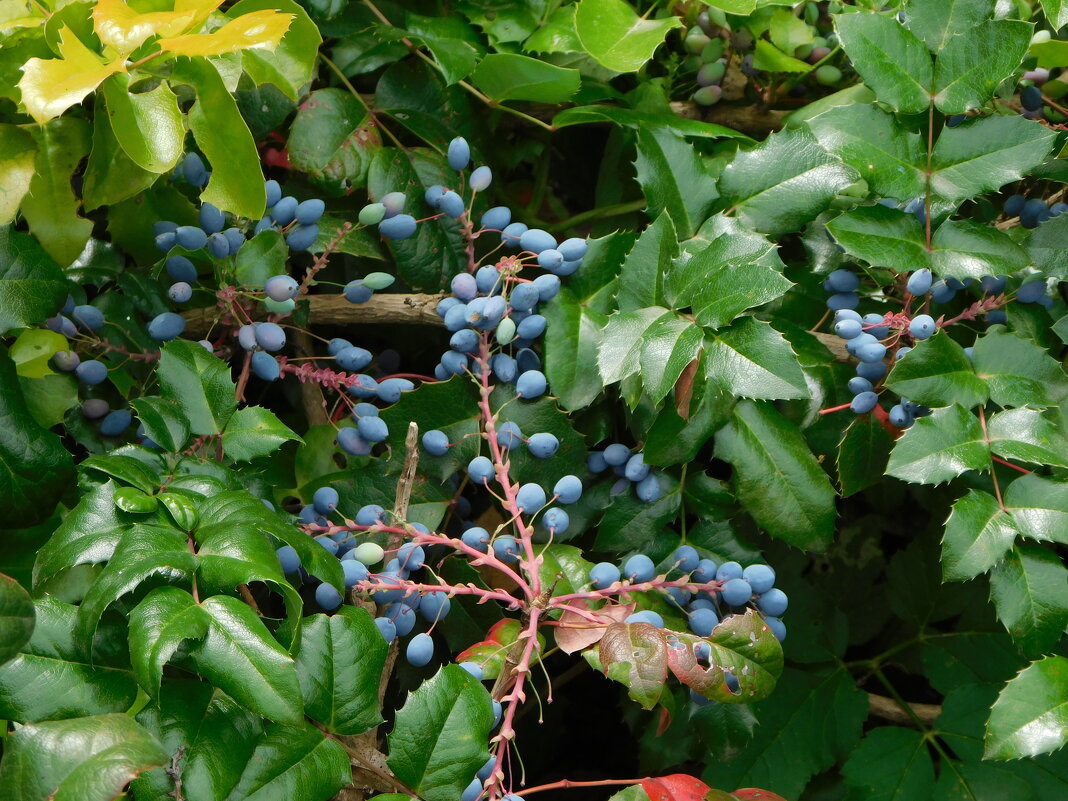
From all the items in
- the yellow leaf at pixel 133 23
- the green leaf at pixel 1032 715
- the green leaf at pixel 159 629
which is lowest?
the green leaf at pixel 1032 715

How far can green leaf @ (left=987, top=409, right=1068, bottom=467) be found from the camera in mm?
989

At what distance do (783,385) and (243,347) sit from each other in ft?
2.00

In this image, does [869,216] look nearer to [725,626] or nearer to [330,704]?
[725,626]

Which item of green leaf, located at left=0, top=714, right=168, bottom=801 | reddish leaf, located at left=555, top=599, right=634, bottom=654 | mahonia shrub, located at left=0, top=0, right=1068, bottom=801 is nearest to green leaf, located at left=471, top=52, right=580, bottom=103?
mahonia shrub, located at left=0, top=0, right=1068, bottom=801

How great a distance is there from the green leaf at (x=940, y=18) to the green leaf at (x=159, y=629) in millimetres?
1005

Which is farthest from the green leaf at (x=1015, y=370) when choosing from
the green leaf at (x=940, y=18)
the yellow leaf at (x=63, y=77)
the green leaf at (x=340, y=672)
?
the yellow leaf at (x=63, y=77)

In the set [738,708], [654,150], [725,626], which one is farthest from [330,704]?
[654,150]

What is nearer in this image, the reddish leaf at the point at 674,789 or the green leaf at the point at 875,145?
the reddish leaf at the point at 674,789

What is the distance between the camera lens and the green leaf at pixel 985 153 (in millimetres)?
1087

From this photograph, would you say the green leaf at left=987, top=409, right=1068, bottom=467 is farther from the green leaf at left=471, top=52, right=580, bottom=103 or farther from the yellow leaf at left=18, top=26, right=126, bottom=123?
the yellow leaf at left=18, top=26, right=126, bottom=123

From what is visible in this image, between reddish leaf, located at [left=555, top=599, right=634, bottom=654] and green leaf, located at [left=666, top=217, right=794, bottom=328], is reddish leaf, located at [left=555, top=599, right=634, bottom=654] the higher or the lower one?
the lower one

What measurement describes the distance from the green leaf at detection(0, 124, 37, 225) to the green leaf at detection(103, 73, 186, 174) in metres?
0.13

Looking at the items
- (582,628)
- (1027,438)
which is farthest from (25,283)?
(1027,438)

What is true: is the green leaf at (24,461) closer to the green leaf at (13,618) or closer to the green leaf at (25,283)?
the green leaf at (25,283)
